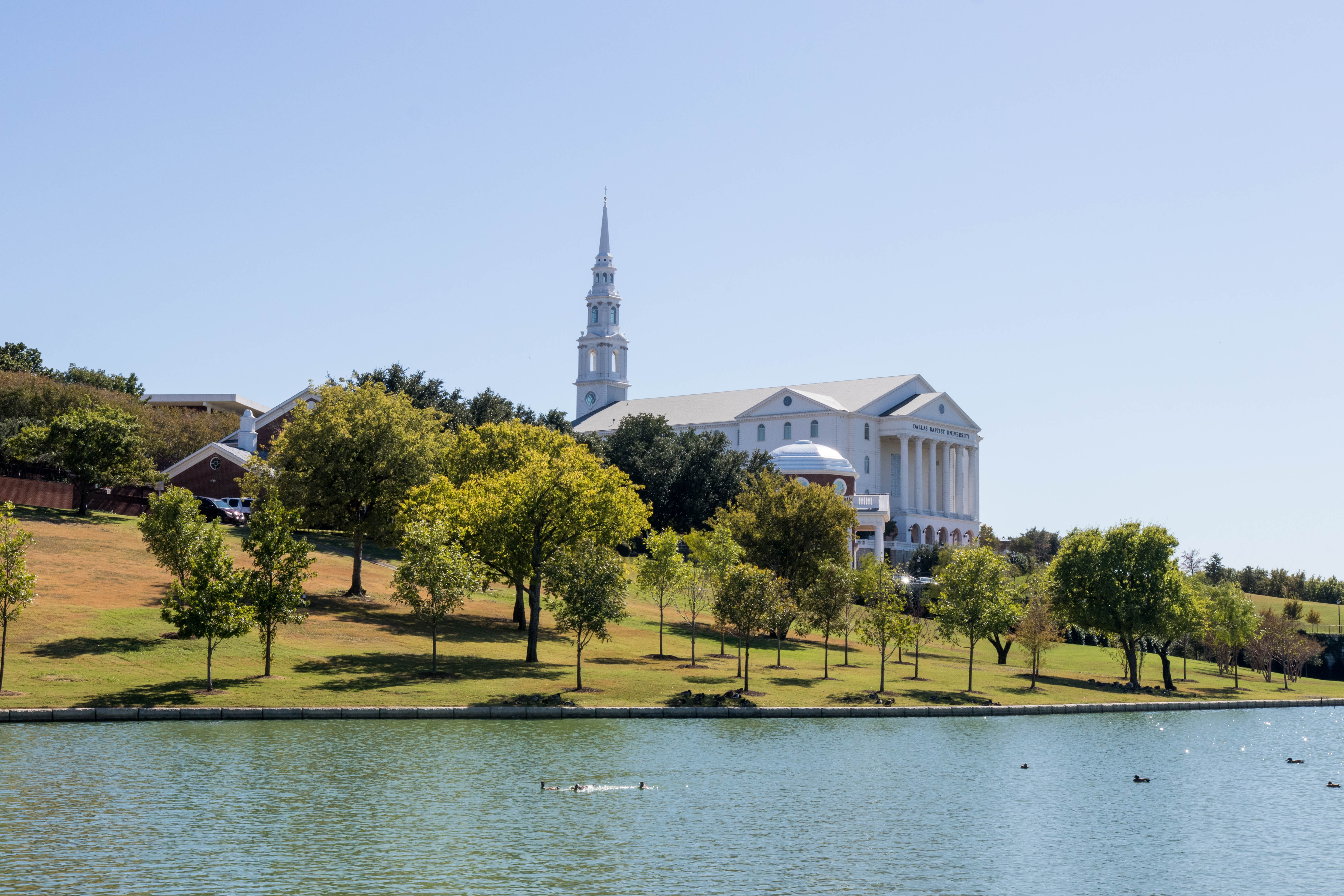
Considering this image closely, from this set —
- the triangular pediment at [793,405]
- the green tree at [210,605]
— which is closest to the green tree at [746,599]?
the green tree at [210,605]

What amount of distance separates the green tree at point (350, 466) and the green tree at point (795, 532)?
19.9 metres

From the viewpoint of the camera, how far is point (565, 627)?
2024 inches

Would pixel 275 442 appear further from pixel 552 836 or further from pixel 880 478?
pixel 880 478

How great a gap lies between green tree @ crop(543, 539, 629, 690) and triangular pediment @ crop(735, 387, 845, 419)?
9965 centimetres

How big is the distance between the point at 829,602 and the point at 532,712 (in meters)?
21.8

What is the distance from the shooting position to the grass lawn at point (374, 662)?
42.7 meters

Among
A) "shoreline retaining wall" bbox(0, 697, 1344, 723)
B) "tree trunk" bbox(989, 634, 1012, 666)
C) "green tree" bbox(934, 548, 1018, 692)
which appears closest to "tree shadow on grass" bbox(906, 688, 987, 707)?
"shoreline retaining wall" bbox(0, 697, 1344, 723)

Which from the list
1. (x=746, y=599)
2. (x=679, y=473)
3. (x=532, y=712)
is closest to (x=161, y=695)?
(x=532, y=712)

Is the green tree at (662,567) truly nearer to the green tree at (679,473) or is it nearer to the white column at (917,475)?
the green tree at (679,473)

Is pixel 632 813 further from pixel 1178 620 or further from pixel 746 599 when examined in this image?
pixel 1178 620

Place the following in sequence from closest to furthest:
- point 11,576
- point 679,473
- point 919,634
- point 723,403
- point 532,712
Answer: point 11,576 < point 532,712 < point 919,634 < point 679,473 < point 723,403

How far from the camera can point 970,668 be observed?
188 feet

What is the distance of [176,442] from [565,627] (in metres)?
68.0

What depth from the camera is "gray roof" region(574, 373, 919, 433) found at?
507 feet
